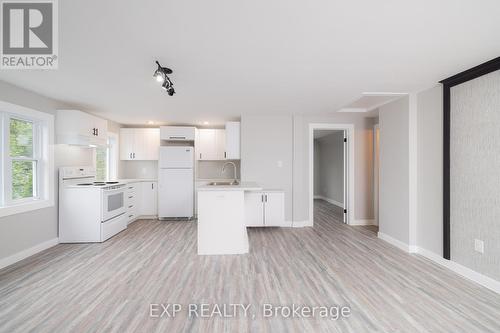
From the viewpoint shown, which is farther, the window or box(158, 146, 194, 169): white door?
box(158, 146, 194, 169): white door

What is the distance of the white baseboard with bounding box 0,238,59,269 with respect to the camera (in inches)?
108

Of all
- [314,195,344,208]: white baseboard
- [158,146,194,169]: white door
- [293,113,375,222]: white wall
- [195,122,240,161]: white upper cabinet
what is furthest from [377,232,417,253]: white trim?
[158,146,194,169]: white door

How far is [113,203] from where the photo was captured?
3938mm

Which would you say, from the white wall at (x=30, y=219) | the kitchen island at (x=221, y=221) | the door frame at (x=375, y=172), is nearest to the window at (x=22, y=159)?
the white wall at (x=30, y=219)

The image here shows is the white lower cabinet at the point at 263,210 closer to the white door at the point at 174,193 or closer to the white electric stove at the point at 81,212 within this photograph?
the white door at the point at 174,193

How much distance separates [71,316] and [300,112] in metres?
4.32

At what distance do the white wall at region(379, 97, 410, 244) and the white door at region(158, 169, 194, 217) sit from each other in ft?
13.1

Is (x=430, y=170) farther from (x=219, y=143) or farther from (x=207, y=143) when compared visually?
(x=207, y=143)

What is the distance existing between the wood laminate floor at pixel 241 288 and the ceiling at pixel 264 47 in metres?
2.35

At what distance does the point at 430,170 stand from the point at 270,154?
2.64 metres

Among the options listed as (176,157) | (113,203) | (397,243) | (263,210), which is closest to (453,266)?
(397,243)

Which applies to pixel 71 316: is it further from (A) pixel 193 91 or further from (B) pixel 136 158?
(B) pixel 136 158

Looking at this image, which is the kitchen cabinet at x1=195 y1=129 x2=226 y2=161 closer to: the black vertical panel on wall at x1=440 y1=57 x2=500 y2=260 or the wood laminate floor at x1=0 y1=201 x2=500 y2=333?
the wood laminate floor at x1=0 y1=201 x2=500 y2=333

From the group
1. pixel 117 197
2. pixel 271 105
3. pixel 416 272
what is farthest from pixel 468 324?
pixel 117 197
